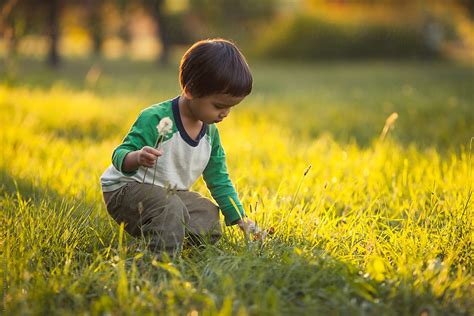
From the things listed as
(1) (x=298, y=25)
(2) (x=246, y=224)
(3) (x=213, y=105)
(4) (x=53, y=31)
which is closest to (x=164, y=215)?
(2) (x=246, y=224)

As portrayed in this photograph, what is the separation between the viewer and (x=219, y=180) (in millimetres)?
2914

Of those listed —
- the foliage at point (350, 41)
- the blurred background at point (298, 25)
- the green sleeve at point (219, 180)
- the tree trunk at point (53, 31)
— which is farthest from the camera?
the foliage at point (350, 41)

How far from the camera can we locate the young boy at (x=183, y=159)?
253 cm

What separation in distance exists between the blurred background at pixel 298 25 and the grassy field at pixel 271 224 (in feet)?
31.4

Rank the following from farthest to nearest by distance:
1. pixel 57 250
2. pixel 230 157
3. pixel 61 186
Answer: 1. pixel 230 157
2. pixel 61 186
3. pixel 57 250

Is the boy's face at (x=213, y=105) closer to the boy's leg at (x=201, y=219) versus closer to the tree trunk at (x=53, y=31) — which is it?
the boy's leg at (x=201, y=219)

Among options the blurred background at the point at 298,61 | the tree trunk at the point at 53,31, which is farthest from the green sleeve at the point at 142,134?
the tree trunk at the point at 53,31

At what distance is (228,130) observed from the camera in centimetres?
566

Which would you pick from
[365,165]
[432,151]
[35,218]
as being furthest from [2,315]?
[432,151]

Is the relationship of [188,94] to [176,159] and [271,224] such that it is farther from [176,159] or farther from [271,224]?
[271,224]

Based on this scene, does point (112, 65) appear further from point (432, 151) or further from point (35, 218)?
point (35, 218)

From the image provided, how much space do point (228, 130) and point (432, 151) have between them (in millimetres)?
1955

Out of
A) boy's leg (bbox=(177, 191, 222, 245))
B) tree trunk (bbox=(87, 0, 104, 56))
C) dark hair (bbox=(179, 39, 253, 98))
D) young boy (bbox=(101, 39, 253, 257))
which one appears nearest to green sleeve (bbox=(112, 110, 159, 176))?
young boy (bbox=(101, 39, 253, 257))

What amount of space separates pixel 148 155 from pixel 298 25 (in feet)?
57.1
